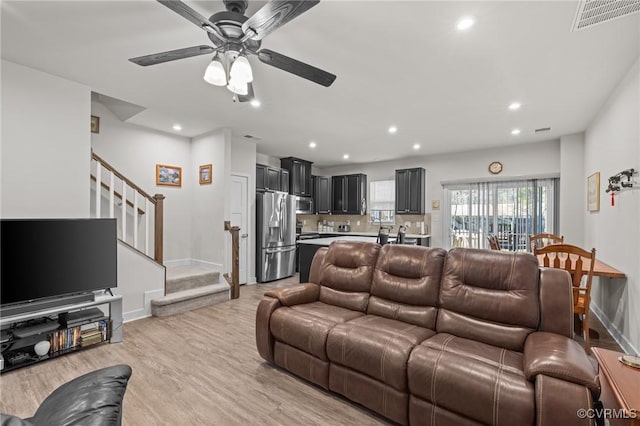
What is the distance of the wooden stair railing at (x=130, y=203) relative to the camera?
Result: 3746 mm

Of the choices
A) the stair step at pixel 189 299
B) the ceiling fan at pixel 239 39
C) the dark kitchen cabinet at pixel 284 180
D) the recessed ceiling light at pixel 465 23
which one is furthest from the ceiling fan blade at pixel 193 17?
the dark kitchen cabinet at pixel 284 180

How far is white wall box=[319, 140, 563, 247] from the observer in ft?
18.0

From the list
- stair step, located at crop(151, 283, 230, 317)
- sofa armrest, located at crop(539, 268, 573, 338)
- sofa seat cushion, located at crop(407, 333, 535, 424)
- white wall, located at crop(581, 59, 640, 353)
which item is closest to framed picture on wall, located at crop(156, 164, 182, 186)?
stair step, located at crop(151, 283, 230, 317)

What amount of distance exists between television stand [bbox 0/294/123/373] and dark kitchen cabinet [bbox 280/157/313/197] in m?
4.52

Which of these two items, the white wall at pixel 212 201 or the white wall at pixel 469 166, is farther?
the white wall at pixel 469 166

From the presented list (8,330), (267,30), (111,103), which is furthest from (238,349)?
(111,103)

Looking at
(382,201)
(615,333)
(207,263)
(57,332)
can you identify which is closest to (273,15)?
(57,332)

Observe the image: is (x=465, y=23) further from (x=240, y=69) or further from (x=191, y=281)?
(x=191, y=281)

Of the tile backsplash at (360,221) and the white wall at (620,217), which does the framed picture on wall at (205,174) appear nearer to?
the tile backsplash at (360,221)

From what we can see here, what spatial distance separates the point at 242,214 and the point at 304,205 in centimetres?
214

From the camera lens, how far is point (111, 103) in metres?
4.32

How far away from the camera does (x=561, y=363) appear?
145cm

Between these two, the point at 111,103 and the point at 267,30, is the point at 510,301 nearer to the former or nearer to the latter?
the point at 267,30

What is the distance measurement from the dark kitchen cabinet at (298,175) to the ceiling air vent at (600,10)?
5.55m
